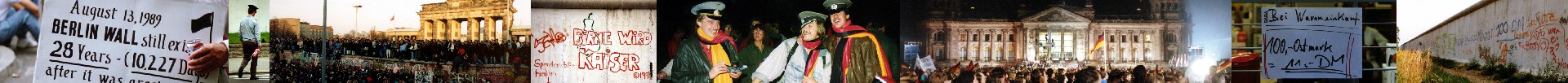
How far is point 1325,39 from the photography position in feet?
23.0

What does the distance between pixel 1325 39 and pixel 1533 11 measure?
0.84 metres

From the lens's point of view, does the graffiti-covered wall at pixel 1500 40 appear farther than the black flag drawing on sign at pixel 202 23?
Yes

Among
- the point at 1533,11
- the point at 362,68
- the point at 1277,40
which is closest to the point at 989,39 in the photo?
the point at 1277,40

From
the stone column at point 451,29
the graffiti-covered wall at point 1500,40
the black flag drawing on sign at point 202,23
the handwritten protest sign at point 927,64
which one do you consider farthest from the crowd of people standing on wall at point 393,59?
the graffiti-covered wall at point 1500,40

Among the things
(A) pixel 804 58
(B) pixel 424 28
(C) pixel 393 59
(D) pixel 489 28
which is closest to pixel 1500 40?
(A) pixel 804 58

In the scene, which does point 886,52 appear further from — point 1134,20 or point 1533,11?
point 1533,11

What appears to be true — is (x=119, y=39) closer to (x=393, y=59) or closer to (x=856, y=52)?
(x=393, y=59)

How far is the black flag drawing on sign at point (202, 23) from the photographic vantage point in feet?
20.6

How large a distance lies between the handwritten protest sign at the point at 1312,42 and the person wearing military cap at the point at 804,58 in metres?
1.90

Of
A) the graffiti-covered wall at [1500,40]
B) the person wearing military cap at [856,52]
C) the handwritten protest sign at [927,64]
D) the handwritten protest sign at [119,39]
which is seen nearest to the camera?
the handwritten protest sign at [119,39]

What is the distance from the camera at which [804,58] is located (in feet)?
22.7

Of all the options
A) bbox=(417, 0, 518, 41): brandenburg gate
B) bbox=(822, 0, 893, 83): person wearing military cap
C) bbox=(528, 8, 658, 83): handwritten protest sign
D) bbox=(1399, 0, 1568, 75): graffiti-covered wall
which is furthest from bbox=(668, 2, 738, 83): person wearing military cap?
bbox=(1399, 0, 1568, 75): graffiti-covered wall

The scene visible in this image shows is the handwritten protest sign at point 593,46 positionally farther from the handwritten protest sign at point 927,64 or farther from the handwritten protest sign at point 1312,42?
the handwritten protest sign at point 1312,42

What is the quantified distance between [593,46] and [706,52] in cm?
49
